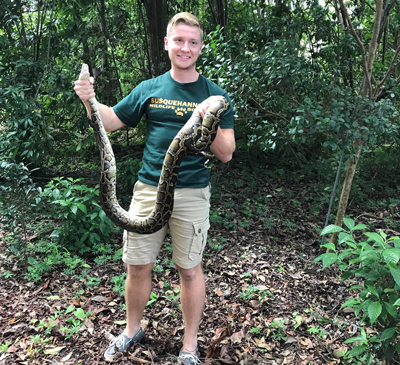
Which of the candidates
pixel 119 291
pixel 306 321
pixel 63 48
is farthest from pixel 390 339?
pixel 63 48

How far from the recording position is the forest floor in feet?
9.22

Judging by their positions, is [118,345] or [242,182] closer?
[118,345]

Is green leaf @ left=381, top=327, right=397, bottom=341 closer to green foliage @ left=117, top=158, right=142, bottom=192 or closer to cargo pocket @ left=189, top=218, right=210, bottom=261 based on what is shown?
cargo pocket @ left=189, top=218, right=210, bottom=261

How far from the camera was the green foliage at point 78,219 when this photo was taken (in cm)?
404

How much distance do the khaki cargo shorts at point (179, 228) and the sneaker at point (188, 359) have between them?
2.40 feet

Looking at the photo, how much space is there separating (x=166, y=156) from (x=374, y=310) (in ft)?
5.41

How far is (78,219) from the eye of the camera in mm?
4137

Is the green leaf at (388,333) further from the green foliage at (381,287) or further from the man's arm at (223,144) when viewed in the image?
the man's arm at (223,144)

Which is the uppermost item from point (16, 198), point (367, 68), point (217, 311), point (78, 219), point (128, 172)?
point (367, 68)

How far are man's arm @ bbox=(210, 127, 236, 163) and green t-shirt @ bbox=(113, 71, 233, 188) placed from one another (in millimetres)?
78

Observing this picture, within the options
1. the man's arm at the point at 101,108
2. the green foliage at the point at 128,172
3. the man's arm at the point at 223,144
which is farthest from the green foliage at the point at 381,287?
the green foliage at the point at 128,172

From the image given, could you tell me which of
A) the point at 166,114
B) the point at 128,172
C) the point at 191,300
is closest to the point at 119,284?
the point at 191,300

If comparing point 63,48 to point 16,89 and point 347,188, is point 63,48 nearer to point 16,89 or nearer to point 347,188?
point 16,89

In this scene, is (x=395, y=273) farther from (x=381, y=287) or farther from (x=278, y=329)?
(x=278, y=329)
